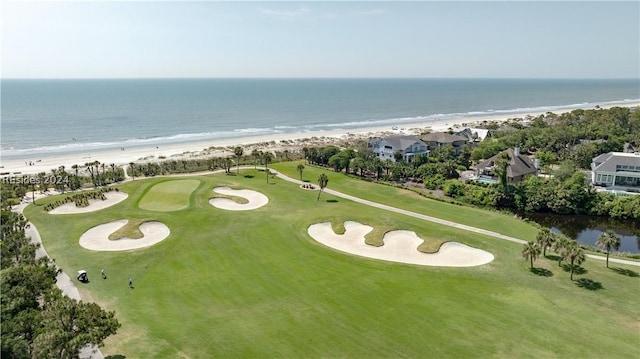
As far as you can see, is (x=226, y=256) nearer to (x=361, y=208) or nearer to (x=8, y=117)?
(x=361, y=208)

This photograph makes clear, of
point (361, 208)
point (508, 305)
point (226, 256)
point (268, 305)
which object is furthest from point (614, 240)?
point (226, 256)

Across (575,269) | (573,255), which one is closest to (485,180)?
(575,269)

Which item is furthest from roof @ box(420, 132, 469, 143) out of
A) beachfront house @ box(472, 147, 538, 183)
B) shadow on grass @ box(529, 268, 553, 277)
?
shadow on grass @ box(529, 268, 553, 277)

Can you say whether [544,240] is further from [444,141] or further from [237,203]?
[444,141]

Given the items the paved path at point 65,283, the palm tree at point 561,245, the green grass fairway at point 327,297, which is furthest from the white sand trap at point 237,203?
the palm tree at point 561,245

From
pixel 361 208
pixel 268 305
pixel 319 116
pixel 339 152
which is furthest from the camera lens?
pixel 319 116
